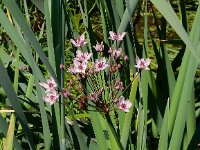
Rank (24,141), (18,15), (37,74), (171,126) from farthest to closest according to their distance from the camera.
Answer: (24,141)
(171,126)
(37,74)
(18,15)

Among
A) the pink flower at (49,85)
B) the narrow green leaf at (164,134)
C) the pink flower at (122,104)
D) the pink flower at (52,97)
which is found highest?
the pink flower at (49,85)

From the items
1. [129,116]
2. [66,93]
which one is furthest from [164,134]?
A: [66,93]

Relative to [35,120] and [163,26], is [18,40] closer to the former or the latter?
[35,120]

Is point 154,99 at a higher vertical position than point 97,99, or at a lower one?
lower

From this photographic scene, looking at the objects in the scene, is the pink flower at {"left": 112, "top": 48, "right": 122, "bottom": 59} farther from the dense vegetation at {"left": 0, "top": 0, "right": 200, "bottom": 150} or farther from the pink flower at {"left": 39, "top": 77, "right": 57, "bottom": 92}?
the pink flower at {"left": 39, "top": 77, "right": 57, "bottom": 92}

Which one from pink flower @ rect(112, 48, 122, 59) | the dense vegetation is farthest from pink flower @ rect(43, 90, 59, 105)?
pink flower @ rect(112, 48, 122, 59)

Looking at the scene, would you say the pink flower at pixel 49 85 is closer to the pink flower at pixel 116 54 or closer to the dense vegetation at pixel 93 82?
the dense vegetation at pixel 93 82

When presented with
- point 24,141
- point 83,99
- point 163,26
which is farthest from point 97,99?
point 163,26

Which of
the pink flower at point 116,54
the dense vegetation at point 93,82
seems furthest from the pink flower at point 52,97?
the pink flower at point 116,54

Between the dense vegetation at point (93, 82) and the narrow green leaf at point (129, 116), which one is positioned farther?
the narrow green leaf at point (129, 116)

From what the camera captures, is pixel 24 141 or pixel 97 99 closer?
pixel 97 99

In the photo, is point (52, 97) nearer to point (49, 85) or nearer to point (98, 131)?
point (49, 85)
